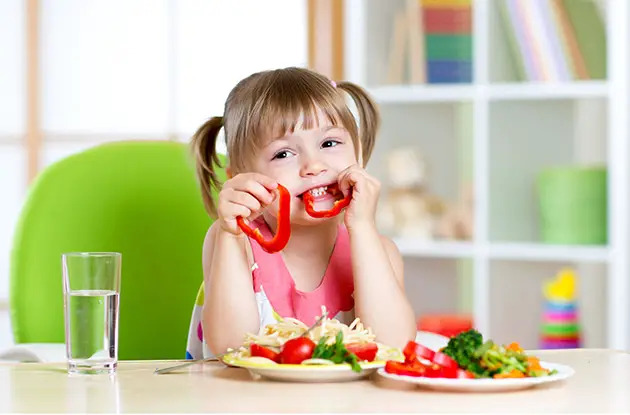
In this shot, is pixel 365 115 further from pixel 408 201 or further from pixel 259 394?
pixel 408 201

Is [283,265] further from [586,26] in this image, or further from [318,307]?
[586,26]

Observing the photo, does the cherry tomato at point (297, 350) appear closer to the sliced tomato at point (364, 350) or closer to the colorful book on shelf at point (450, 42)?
the sliced tomato at point (364, 350)

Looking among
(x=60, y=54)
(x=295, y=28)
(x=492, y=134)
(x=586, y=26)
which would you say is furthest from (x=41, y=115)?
(x=586, y=26)

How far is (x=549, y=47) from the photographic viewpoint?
3104mm

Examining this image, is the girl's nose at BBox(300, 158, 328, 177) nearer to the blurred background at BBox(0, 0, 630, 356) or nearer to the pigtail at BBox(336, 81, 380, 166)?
the pigtail at BBox(336, 81, 380, 166)

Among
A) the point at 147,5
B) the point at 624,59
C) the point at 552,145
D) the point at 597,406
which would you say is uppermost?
the point at 147,5

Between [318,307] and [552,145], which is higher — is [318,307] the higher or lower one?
the lower one

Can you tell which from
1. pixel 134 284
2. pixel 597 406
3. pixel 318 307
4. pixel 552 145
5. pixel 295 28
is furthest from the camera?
pixel 295 28

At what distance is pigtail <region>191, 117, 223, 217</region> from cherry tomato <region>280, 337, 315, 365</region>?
2.08 ft

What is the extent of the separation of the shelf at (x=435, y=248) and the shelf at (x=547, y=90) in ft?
1.46

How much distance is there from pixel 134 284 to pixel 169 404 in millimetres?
924

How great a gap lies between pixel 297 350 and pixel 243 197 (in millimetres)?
308

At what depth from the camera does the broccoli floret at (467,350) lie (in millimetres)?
1085

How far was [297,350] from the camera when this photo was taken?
45.1 inches
